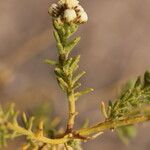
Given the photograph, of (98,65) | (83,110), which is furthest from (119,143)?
(98,65)

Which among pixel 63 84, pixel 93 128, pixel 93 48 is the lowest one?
pixel 93 128

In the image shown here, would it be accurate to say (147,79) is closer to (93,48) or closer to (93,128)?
(93,128)

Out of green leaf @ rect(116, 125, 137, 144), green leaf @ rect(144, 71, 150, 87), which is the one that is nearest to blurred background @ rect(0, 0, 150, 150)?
green leaf @ rect(116, 125, 137, 144)

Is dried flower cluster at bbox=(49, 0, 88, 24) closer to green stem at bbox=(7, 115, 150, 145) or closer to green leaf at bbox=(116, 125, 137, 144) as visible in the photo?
green stem at bbox=(7, 115, 150, 145)

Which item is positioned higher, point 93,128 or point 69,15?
point 69,15

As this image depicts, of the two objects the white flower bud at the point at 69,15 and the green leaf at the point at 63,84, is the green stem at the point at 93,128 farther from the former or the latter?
the white flower bud at the point at 69,15

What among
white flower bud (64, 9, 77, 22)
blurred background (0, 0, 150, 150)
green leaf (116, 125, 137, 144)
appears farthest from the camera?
blurred background (0, 0, 150, 150)

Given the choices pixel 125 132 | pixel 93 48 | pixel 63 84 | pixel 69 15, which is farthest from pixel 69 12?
pixel 93 48

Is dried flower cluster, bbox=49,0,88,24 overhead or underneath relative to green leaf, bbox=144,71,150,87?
overhead
